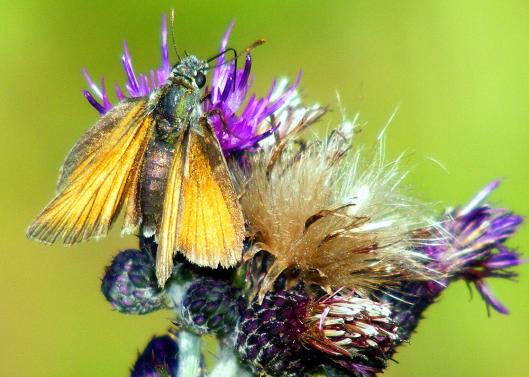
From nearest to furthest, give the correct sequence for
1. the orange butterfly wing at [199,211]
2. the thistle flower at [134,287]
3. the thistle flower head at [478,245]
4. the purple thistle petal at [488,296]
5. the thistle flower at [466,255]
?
the orange butterfly wing at [199,211] → the thistle flower at [134,287] → the thistle flower at [466,255] → the thistle flower head at [478,245] → the purple thistle petal at [488,296]

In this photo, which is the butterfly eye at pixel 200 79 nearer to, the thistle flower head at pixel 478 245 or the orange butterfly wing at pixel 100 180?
the orange butterfly wing at pixel 100 180

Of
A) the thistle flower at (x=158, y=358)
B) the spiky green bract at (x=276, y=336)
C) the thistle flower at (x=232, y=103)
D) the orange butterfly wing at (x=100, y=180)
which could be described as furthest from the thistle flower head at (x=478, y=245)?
the orange butterfly wing at (x=100, y=180)

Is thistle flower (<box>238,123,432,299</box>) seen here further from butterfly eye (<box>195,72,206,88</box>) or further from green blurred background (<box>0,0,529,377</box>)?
green blurred background (<box>0,0,529,377</box>)

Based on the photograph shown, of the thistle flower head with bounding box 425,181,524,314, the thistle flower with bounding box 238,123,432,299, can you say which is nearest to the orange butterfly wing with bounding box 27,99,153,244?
the thistle flower with bounding box 238,123,432,299

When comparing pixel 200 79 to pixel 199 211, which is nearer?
pixel 199 211

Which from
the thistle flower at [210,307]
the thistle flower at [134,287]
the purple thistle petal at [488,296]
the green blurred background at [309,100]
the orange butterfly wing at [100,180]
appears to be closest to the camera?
the orange butterfly wing at [100,180]

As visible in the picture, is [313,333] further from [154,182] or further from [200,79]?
[200,79]

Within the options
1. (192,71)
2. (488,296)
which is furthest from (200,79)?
(488,296)

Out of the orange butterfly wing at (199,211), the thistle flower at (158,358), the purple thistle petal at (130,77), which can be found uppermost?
the purple thistle petal at (130,77)
